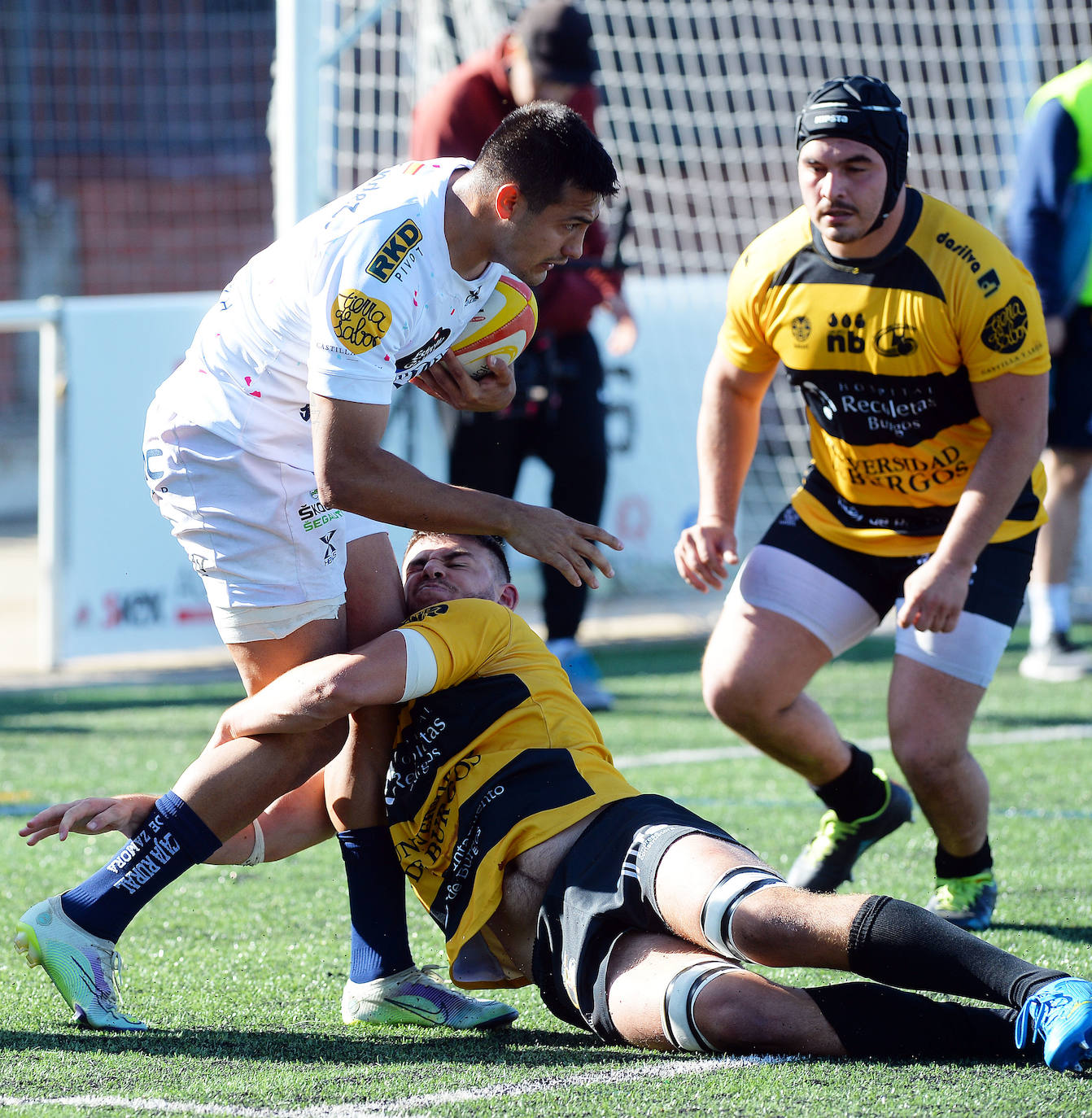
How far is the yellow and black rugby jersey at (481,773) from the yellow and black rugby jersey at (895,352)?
106 centimetres

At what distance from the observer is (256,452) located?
2900 mm

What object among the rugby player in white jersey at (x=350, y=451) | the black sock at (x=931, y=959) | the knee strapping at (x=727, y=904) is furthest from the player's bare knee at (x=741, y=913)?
the rugby player in white jersey at (x=350, y=451)

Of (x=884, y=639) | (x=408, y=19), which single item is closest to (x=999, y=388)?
(x=884, y=639)

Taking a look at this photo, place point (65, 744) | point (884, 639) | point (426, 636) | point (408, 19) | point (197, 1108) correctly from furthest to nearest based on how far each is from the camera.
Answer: point (408, 19) → point (884, 639) → point (65, 744) → point (426, 636) → point (197, 1108)

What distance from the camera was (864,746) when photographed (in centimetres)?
555

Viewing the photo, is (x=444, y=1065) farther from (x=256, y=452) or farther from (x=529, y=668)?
(x=256, y=452)

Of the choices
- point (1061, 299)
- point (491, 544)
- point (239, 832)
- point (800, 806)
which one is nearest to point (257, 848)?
point (239, 832)

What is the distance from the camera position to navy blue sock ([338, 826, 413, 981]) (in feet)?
9.56

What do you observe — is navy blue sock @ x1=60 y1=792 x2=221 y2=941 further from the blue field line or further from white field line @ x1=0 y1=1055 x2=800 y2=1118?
the blue field line

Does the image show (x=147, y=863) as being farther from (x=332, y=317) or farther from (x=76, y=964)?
(x=332, y=317)

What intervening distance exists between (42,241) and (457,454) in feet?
49.7

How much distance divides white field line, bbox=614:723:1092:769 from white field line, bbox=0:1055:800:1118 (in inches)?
106

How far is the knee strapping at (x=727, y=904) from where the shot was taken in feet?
8.20

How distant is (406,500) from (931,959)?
1.13 m
